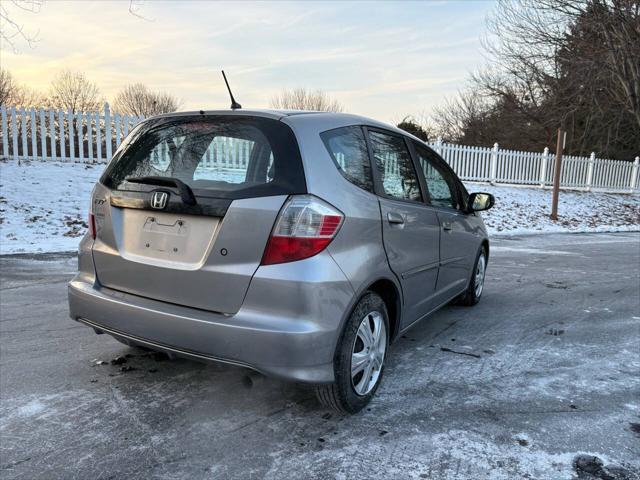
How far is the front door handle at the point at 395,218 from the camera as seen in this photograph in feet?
9.52

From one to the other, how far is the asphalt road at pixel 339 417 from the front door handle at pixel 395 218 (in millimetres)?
1088

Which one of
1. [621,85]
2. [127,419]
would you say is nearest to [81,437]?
[127,419]

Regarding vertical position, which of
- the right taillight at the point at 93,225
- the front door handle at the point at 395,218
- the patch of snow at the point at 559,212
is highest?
the front door handle at the point at 395,218

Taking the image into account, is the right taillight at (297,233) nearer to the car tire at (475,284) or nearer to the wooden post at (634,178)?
the car tire at (475,284)

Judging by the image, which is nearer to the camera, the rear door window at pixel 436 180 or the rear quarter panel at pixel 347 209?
the rear quarter panel at pixel 347 209

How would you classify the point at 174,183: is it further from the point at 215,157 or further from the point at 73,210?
the point at 73,210

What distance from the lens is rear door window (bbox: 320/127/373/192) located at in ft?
8.71

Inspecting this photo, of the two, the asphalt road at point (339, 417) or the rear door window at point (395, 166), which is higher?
the rear door window at point (395, 166)

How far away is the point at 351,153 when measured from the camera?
2.82 m

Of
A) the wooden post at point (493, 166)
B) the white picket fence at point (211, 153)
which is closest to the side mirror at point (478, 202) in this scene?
the white picket fence at point (211, 153)

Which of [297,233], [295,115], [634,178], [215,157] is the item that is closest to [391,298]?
[297,233]

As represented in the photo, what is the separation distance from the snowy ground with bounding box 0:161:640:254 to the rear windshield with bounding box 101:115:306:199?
559 cm

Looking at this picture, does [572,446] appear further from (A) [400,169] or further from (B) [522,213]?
(B) [522,213]

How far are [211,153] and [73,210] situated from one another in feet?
26.9
